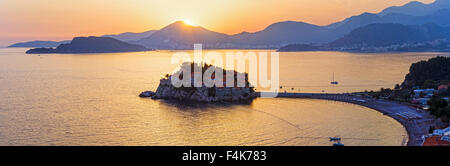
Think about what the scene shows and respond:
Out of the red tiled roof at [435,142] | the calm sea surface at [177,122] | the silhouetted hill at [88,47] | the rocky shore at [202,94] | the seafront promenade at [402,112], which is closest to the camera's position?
the red tiled roof at [435,142]

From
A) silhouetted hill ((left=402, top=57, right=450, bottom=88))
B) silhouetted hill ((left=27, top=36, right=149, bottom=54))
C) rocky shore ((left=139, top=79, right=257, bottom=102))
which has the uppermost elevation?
silhouetted hill ((left=27, top=36, right=149, bottom=54))

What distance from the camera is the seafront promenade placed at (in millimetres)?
24734

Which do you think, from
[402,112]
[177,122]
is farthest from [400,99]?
[177,122]

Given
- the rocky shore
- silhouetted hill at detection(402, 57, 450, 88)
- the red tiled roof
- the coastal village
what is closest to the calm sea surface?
the coastal village

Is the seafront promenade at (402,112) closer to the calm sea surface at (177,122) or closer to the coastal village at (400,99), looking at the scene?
the coastal village at (400,99)

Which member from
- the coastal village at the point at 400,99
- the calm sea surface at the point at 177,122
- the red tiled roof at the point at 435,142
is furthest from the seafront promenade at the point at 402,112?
the calm sea surface at the point at 177,122

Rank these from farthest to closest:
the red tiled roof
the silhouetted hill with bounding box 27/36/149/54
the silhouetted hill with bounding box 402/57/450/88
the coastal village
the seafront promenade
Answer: the silhouetted hill with bounding box 27/36/149/54, the silhouetted hill with bounding box 402/57/450/88, the coastal village, the seafront promenade, the red tiled roof

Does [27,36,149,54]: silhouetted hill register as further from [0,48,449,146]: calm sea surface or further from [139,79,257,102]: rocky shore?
[139,79,257,102]: rocky shore

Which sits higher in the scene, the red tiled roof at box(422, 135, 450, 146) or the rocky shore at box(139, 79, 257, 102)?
the rocky shore at box(139, 79, 257, 102)

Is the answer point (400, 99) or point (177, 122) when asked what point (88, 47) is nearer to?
point (177, 122)

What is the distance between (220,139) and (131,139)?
5.61m

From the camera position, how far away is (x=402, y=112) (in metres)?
31.1

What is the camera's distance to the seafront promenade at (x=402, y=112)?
2473 centimetres
